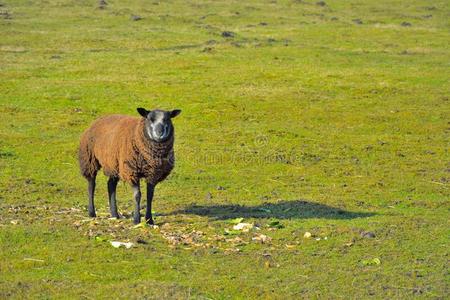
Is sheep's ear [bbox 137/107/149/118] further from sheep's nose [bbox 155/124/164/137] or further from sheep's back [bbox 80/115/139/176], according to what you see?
sheep's back [bbox 80/115/139/176]

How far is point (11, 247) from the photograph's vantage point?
14133mm

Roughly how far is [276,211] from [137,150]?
12.5 ft

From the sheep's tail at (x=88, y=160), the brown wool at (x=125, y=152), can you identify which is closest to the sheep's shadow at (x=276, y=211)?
the brown wool at (x=125, y=152)

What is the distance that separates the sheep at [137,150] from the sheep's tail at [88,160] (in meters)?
0.08

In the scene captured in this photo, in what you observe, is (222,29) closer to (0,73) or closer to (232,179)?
(0,73)

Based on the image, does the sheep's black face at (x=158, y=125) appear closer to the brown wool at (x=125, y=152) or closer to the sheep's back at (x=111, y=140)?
the brown wool at (x=125, y=152)

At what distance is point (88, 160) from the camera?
17875mm

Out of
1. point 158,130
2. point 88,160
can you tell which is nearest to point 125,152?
point 158,130

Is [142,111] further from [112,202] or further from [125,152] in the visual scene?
[112,202]

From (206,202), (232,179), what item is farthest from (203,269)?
(232,179)

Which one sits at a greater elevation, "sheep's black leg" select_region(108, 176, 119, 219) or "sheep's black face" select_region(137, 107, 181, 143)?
"sheep's black face" select_region(137, 107, 181, 143)

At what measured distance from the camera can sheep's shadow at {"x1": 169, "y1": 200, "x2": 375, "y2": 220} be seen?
57.7 ft

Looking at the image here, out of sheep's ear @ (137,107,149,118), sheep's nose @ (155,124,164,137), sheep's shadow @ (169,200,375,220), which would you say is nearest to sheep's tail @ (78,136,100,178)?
sheep's shadow @ (169,200,375,220)

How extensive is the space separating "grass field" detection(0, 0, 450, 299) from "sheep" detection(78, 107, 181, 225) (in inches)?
29.4
